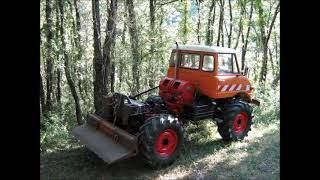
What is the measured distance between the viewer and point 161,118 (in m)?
6.26

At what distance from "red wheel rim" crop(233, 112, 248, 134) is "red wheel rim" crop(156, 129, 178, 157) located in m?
1.95

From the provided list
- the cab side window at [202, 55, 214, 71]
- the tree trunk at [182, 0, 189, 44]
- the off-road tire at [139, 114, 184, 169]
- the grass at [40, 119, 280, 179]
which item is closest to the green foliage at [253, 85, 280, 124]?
the grass at [40, 119, 280, 179]

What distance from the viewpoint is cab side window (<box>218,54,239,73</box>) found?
762cm

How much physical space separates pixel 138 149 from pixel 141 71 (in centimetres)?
904

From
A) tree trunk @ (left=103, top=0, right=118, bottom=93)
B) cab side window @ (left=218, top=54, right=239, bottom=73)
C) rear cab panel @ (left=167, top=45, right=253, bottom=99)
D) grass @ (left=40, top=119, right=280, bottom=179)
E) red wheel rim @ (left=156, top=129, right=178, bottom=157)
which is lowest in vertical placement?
grass @ (left=40, top=119, right=280, bottom=179)

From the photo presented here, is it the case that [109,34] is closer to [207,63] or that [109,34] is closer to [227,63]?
[207,63]

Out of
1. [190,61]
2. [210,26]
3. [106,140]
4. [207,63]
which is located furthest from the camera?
[210,26]

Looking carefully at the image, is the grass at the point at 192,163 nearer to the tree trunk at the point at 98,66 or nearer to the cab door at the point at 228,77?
the cab door at the point at 228,77

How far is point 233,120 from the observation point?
7715 mm

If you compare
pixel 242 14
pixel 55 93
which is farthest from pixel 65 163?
pixel 242 14

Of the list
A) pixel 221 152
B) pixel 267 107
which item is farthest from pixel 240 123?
pixel 267 107

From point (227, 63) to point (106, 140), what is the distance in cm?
327

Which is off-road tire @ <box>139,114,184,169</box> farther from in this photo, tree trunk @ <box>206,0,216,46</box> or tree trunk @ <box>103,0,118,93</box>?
tree trunk @ <box>206,0,216,46</box>
